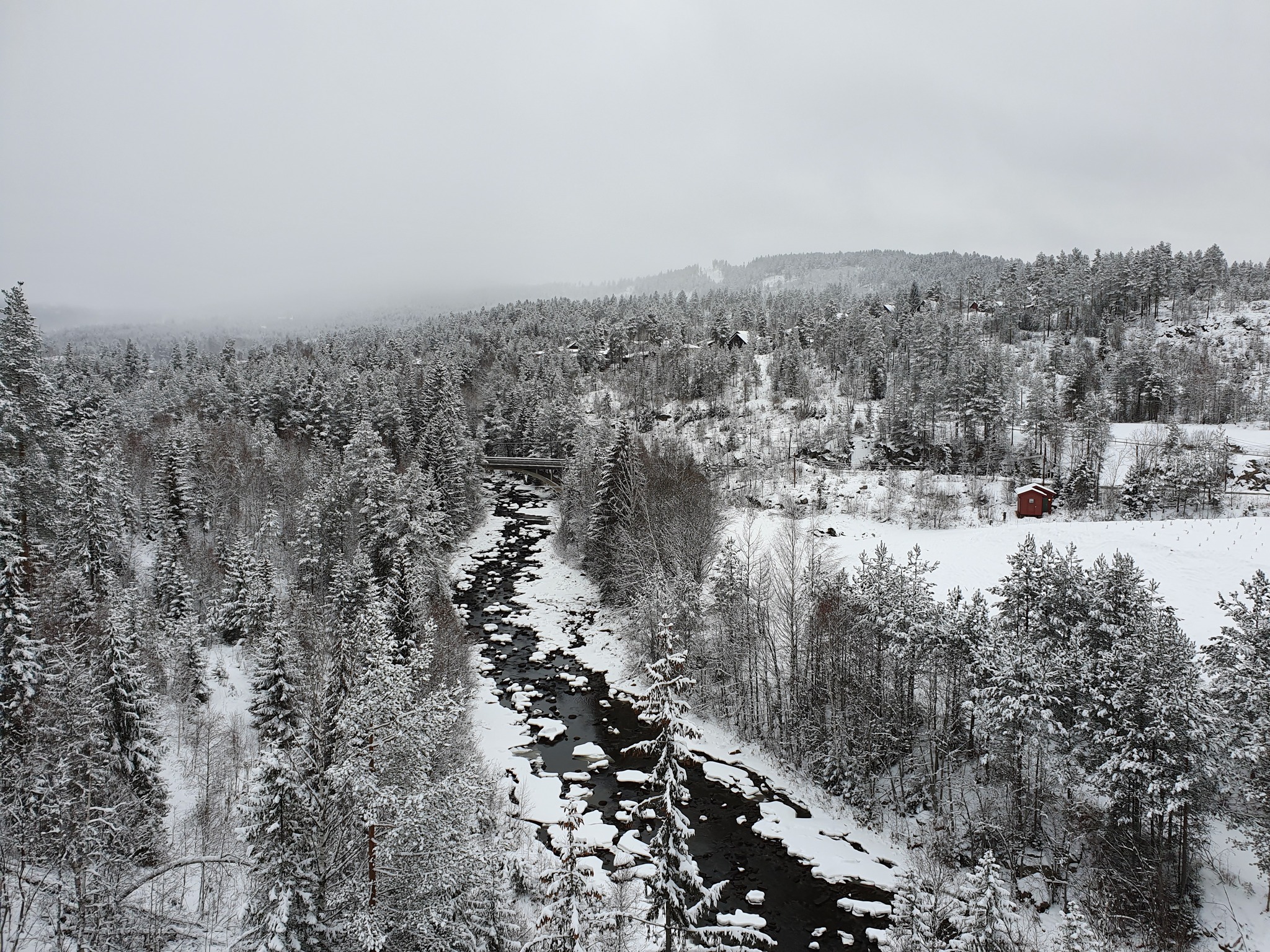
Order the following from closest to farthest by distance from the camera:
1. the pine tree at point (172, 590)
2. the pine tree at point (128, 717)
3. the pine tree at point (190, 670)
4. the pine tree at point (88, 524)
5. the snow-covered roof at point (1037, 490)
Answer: the pine tree at point (128, 717) → the pine tree at point (190, 670) → the pine tree at point (88, 524) → the pine tree at point (172, 590) → the snow-covered roof at point (1037, 490)

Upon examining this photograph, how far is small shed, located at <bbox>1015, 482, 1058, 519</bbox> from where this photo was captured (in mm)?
51938

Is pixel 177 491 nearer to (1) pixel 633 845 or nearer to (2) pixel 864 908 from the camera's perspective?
(1) pixel 633 845

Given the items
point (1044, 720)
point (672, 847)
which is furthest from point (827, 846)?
point (672, 847)

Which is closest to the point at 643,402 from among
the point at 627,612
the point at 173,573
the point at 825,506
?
the point at 825,506

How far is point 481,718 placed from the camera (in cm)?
3142

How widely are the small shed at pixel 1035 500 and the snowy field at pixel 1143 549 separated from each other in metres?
8.20

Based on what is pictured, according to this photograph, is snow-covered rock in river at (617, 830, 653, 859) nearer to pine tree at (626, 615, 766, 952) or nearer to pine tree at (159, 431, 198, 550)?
pine tree at (626, 615, 766, 952)

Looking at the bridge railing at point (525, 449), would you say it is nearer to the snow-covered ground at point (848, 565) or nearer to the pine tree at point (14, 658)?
the snow-covered ground at point (848, 565)

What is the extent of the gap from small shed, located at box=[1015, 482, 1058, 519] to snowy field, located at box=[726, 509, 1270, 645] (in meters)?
8.20

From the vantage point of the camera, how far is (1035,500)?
171 feet

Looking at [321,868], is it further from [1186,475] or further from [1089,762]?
[1186,475]

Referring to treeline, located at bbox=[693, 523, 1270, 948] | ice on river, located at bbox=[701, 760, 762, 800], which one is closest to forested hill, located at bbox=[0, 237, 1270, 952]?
treeline, located at bbox=[693, 523, 1270, 948]

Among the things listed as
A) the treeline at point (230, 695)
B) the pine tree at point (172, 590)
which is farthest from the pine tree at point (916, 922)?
the pine tree at point (172, 590)

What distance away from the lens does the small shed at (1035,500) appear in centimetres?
5194
